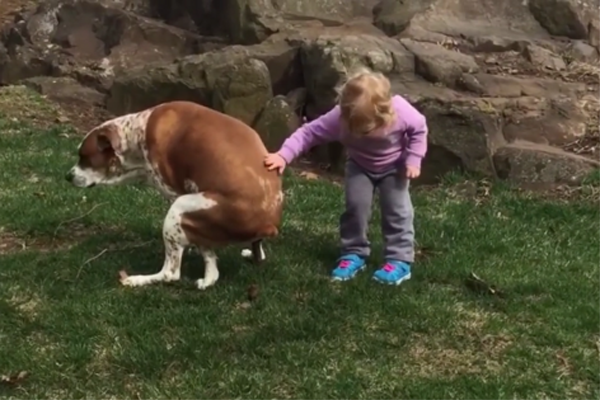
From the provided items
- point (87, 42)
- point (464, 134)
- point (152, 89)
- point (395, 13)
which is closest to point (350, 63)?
point (464, 134)

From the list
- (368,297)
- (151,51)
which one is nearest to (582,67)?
(151,51)

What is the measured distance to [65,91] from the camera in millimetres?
12375

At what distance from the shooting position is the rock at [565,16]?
1247cm

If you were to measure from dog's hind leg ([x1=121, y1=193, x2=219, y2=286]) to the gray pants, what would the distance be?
37.1 inches

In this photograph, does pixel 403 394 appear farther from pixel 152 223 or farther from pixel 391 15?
pixel 391 15

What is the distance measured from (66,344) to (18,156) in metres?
4.53

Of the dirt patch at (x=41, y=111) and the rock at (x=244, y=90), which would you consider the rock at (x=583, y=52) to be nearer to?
the rock at (x=244, y=90)

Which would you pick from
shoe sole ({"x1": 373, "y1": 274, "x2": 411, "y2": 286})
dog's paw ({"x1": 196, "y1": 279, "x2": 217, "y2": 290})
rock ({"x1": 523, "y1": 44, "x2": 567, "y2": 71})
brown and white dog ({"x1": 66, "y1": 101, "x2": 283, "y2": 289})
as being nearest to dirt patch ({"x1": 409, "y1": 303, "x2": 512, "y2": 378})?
shoe sole ({"x1": 373, "y1": 274, "x2": 411, "y2": 286})

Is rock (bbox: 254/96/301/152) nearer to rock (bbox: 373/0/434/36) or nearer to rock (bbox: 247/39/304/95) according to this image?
rock (bbox: 247/39/304/95)

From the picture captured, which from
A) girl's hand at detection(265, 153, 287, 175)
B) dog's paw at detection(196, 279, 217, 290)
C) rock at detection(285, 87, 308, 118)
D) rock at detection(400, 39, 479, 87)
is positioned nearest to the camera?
girl's hand at detection(265, 153, 287, 175)

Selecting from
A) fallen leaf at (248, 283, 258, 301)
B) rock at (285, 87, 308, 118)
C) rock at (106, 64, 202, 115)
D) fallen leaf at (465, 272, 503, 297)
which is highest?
fallen leaf at (248, 283, 258, 301)

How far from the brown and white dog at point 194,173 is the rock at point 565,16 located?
7857 mm

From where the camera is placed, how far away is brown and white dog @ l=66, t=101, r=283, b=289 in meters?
5.49

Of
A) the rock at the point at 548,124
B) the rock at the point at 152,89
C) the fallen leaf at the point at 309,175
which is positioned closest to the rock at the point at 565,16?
the rock at the point at 548,124
